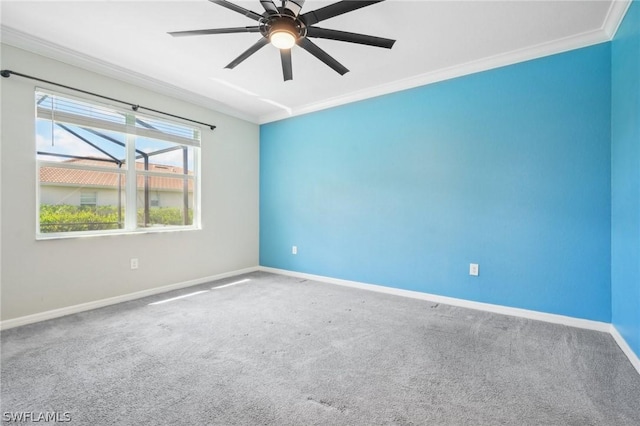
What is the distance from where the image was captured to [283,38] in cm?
191

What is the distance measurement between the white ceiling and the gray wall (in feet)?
0.59

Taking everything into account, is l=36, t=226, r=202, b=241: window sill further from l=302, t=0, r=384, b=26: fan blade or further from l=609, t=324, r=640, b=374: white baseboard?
l=609, t=324, r=640, b=374: white baseboard

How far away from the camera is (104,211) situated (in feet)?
10.4

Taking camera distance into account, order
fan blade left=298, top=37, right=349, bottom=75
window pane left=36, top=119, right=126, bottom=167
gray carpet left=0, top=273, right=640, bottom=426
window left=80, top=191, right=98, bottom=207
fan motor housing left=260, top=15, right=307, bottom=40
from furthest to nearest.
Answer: window left=80, top=191, right=98, bottom=207 → window pane left=36, top=119, right=126, bottom=167 → fan blade left=298, top=37, right=349, bottom=75 → fan motor housing left=260, top=15, right=307, bottom=40 → gray carpet left=0, top=273, right=640, bottom=426

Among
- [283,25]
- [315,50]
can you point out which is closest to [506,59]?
[315,50]

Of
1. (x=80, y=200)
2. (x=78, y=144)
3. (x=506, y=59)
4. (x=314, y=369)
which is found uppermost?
(x=506, y=59)

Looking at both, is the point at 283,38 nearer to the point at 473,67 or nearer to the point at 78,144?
the point at 473,67

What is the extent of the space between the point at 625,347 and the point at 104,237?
4670 millimetres

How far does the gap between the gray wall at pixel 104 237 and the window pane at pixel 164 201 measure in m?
0.20

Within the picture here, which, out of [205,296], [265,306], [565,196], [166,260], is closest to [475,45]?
[565,196]

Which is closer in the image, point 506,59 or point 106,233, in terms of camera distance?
point 506,59

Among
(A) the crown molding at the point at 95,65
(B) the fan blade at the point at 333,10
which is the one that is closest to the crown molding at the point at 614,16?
(B) the fan blade at the point at 333,10

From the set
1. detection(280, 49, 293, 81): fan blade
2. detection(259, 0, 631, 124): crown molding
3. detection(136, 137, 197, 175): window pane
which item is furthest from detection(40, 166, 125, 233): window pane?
detection(259, 0, 631, 124): crown molding

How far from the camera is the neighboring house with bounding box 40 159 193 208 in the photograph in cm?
278
